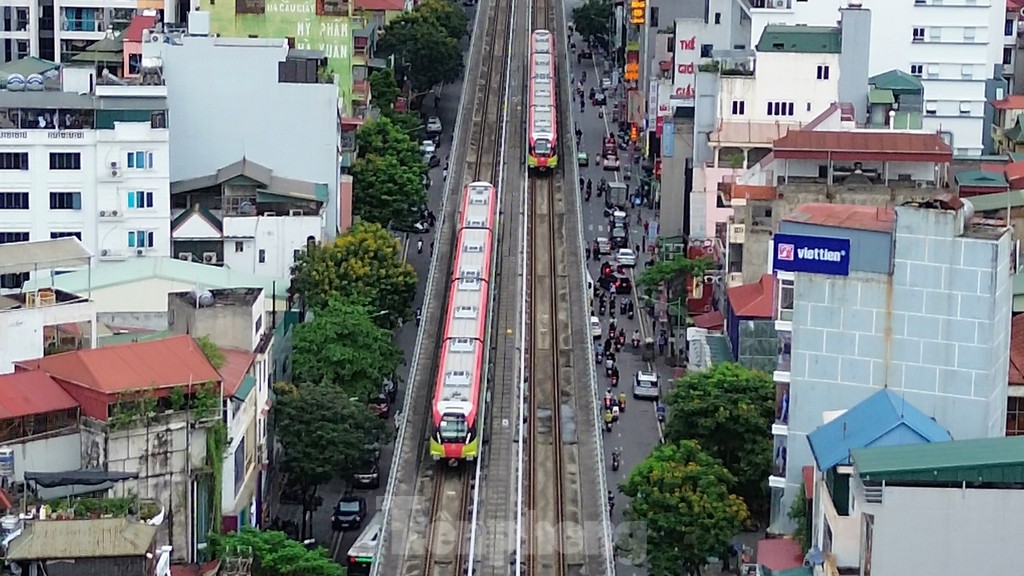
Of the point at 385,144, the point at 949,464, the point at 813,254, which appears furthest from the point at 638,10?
the point at 949,464

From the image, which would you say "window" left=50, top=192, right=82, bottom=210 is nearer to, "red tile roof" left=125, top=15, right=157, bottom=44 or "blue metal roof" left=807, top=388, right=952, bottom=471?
"red tile roof" left=125, top=15, right=157, bottom=44

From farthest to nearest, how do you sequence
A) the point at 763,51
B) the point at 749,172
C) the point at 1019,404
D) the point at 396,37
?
the point at 396,37
the point at 763,51
the point at 749,172
the point at 1019,404

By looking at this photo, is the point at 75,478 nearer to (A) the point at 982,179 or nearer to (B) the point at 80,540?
(B) the point at 80,540

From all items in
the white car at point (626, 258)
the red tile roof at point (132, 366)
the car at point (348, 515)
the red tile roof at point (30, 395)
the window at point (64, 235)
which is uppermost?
the window at point (64, 235)

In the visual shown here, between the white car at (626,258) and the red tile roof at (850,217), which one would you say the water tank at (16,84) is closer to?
the white car at (626,258)

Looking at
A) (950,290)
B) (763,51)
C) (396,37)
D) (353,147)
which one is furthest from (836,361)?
(396,37)

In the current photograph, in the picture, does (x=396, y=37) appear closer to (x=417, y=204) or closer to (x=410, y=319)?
(x=417, y=204)

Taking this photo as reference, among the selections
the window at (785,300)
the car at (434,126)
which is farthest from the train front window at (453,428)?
the car at (434,126)
